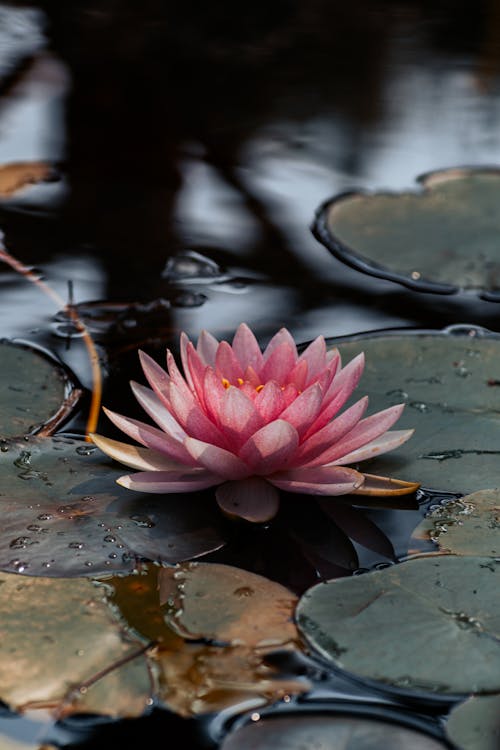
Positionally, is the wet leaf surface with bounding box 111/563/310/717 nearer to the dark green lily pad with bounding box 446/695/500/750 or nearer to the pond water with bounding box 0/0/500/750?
the pond water with bounding box 0/0/500/750

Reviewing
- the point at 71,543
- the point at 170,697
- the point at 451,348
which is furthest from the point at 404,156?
the point at 170,697

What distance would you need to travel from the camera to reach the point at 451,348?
1.81 meters

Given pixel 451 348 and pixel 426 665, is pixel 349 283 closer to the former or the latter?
pixel 451 348

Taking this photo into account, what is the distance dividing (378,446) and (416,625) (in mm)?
344

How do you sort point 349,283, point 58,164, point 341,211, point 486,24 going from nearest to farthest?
point 349,283 → point 341,211 → point 58,164 → point 486,24

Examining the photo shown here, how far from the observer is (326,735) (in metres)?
1.07

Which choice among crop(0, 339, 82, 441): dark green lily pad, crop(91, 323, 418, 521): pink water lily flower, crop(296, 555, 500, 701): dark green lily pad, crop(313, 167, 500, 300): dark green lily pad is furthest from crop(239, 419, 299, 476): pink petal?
crop(313, 167, 500, 300): dark green lily pad

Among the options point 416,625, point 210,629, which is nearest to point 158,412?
point 210,629

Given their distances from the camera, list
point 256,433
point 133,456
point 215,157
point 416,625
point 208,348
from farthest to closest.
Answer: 1. point 215,157
2. point 208,348
3. point 133,456
4. point 256,433
5. point 416,625

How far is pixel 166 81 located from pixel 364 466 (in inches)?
88.9

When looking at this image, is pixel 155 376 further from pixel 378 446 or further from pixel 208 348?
pixel 378 446

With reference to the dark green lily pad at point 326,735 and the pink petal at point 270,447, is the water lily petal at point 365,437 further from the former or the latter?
the dark green lily pad at point 326,735

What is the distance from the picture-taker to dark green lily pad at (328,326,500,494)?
1.51 metres

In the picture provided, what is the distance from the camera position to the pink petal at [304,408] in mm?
1366
